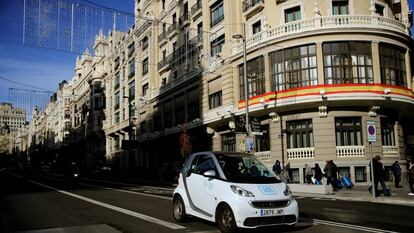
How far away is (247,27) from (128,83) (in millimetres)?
29929

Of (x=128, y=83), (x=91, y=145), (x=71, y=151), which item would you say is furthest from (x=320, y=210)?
(x=71, y=151)

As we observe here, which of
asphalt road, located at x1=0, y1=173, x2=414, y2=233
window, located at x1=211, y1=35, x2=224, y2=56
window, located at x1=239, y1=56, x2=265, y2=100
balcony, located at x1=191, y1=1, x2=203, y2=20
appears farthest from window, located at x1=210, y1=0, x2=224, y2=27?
asphalt road, located at x1=0, y1=173, x2=414, y2=233

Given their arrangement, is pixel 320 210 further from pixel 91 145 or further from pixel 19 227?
pixel 91 145

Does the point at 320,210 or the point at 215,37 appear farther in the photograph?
the point at 215,37

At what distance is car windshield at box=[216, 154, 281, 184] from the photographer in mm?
8500

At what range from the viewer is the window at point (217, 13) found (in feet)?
119

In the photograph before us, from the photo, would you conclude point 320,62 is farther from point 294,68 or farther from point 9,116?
point 9,116

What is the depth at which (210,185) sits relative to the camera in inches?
349

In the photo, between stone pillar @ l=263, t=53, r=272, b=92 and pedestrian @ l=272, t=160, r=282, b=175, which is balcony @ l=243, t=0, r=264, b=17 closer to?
stone pillar @ l=263, t=53, r=272, b=92

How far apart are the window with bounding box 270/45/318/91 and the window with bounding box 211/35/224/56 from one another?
809 cm

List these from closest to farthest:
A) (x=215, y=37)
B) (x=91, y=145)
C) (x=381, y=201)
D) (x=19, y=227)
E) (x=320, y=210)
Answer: (x=19, y=227) → (x=320, y=210) → (x=381, y=201) → (x=215, y=37) → (x=91, y=145)

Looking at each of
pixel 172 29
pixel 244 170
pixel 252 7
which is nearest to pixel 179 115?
pixel 172 29

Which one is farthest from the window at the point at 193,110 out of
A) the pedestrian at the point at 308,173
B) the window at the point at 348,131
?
the window at the point at 348,131

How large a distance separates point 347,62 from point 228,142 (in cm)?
1215
